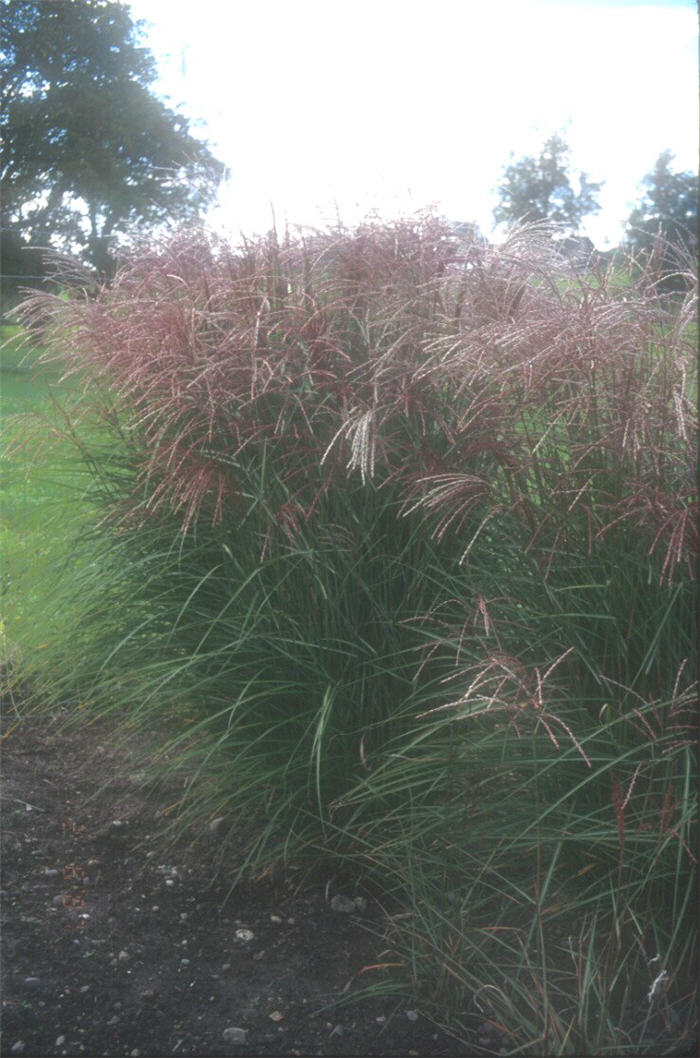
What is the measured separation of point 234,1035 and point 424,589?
1129 millimetres

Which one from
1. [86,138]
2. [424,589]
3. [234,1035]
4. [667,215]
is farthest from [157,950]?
[86,138]

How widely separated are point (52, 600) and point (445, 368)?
1416 millimetres

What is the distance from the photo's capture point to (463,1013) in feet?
7.30

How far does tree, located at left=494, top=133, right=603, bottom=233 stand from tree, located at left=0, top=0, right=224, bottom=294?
0.91m

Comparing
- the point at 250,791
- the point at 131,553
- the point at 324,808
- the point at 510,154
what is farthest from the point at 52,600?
the point at 510,154

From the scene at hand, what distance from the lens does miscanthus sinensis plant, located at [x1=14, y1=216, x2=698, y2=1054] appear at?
2213mm

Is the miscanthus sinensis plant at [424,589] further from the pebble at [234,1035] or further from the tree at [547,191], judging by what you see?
the pebble at [234,1035]

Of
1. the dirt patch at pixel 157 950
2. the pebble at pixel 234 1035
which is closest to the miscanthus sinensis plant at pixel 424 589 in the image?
the dirt patch at pixel 157 950

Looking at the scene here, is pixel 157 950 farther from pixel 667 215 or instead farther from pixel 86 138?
pixel 86 138

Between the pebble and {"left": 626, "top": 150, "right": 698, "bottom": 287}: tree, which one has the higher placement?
{"left": 626, "top": 150, "right": 698, "bottom": 287}: tree

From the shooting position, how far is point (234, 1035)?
7.15 feet

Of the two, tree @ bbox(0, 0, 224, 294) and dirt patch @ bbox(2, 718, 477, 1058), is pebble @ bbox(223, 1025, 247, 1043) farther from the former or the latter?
tree @ bbox(0, 0, 224, 294)

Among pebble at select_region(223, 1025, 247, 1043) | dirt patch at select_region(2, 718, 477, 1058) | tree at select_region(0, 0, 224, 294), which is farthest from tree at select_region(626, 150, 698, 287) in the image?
pebble at select_region(223, 1025, 247, 1043)

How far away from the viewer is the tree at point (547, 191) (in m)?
2.90
